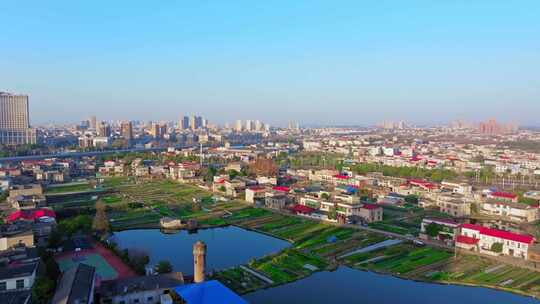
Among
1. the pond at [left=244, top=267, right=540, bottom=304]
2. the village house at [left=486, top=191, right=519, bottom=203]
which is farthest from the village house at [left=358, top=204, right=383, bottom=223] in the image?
the village house at [left=486, top=191, right=519, bottom=203]

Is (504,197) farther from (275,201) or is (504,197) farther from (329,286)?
(329,286)

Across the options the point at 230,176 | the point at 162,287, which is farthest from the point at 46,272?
the point at 230,176

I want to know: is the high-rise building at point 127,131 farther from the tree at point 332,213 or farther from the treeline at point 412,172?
the tree at point 332,213

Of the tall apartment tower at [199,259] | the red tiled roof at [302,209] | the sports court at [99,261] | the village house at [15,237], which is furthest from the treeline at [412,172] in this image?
the village house at [15,237]

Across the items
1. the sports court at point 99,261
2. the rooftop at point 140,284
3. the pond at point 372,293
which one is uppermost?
the rooftop at point 140,284

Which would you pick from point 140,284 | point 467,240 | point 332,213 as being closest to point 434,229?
point 467,240

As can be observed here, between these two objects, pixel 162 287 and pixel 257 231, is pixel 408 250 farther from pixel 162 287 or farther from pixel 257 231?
pixel 162 287

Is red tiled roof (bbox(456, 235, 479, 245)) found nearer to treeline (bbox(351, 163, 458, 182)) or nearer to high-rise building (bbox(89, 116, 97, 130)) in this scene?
treeline (bbox(351, 163, 458, 182))
